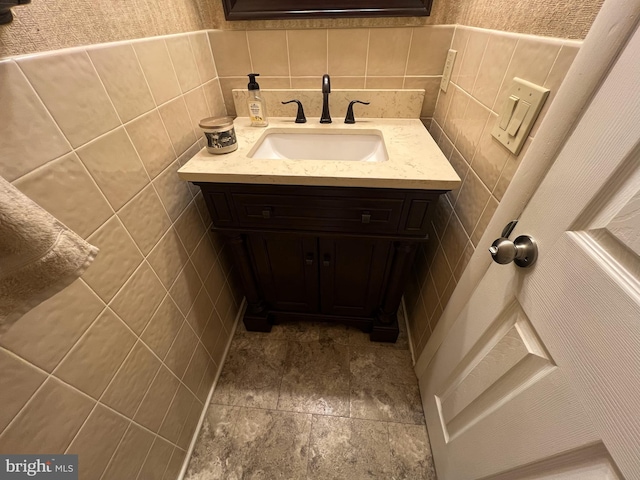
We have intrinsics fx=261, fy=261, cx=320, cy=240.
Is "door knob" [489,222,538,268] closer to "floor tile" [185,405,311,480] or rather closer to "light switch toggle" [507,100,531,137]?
"light switch toggle" [507,100,531,137]

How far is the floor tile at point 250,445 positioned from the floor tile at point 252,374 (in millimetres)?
38

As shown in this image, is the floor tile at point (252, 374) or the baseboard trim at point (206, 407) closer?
the baseboard trim at point (206, 407)

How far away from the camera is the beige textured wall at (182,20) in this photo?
43cm

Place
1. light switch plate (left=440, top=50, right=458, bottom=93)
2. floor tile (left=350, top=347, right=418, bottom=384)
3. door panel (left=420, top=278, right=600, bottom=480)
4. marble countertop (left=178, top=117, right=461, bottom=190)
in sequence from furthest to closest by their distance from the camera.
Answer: floor tile (left=350, top=347, right=418, bottom=384) → light switch plate (left=440, top=50, right=458, bottom=93) → marble countertop (left=178, top=117, right=461, bottom=190) → door panel (left=420, top=278, right=600, bottom=480)

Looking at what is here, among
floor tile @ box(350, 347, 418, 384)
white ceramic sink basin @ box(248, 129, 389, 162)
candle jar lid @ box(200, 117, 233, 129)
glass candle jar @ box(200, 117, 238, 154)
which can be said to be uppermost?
candle jar lid @ box(200, 117, 233, 129)

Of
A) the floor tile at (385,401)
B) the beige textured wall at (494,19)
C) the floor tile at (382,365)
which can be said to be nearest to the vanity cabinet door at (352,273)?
the floor tile at (382,365)

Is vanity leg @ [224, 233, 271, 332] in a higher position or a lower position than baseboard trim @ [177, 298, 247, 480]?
higher

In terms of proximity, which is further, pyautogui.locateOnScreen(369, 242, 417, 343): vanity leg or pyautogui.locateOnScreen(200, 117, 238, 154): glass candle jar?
pyautogui.locateOnScreen(369, 242, 417, 343): vanity leg

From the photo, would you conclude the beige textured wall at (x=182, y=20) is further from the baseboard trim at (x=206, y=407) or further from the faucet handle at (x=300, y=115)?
the baseboard trim at (x=206, y=407)

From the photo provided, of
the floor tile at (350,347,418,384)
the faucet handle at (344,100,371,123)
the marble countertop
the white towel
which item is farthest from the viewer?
the floor tile at (350,347,418,384)

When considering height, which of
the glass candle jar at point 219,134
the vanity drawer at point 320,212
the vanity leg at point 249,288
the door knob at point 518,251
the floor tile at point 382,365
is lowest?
the floor tile at point 382,365

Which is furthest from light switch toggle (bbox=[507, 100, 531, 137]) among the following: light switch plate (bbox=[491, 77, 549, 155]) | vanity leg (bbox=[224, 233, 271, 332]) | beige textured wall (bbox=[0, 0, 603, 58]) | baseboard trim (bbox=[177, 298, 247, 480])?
baseboard trim (bbox=[177, 298, 247, 480])

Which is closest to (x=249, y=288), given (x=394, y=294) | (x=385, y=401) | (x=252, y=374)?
(x=252, y=374)

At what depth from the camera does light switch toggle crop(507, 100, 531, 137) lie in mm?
546
